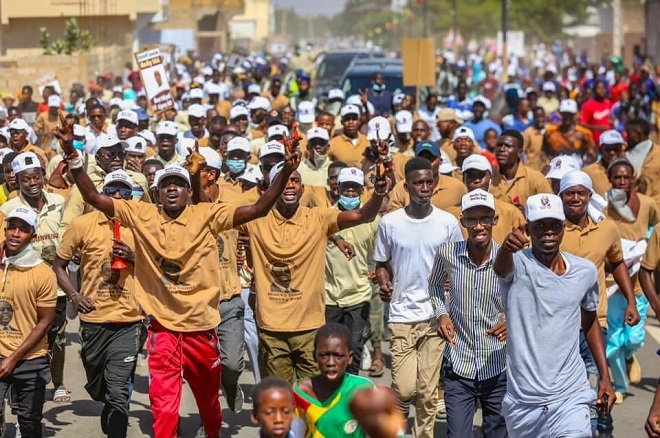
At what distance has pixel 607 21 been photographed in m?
64.7

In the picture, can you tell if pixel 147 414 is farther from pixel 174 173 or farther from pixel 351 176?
pixel 174 173

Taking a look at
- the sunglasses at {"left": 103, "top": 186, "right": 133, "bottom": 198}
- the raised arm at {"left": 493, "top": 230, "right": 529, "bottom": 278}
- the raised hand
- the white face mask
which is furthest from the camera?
the white face mask

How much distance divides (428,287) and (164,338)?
5.15 ft

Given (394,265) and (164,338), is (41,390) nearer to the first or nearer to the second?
(164,338)

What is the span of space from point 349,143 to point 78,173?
285 inches

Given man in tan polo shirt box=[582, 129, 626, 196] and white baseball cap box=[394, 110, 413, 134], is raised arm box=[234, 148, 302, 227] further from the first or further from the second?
white baseball cap box=[394, 110, 413, 134]

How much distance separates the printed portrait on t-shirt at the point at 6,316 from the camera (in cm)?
851

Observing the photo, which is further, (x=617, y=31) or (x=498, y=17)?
(x=498, y=17)

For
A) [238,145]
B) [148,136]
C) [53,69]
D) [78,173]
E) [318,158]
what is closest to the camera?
[78,173]

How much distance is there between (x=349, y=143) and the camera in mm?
15023

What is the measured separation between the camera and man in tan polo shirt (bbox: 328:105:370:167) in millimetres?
14898

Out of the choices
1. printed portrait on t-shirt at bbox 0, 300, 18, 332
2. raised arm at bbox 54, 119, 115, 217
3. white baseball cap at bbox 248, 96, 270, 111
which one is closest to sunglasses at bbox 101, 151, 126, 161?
raised arm at bbox 54, 119, 115, 217

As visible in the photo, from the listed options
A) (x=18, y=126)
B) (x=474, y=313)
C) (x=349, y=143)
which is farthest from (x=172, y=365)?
(x=349, y=143)

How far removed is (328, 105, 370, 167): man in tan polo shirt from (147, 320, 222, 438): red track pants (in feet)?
20.9
